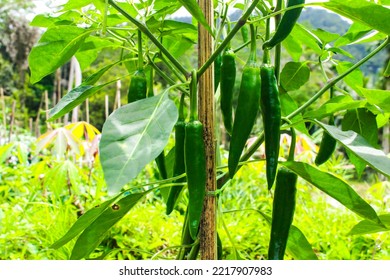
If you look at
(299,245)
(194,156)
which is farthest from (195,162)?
(299,245)

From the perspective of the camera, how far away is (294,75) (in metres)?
1.02

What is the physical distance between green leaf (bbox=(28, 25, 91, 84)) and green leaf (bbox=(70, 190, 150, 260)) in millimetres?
242

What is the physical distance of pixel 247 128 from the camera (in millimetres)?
726

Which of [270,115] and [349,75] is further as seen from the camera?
[349,75]

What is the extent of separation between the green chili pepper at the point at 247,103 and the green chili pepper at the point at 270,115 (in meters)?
0.02

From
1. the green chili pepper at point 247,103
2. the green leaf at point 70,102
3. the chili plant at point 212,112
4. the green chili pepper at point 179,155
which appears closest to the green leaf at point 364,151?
the chili plant at point 212,112

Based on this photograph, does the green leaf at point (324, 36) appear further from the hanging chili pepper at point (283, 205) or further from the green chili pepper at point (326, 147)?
the hanging chili pepper at point (283, 205)

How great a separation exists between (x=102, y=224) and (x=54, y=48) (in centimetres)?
29

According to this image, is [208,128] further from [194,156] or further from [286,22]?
[286,22]

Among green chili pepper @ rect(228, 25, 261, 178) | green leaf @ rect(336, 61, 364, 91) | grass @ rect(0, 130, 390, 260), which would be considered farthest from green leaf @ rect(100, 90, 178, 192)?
grass @ rect(0, 130, 390, 260)

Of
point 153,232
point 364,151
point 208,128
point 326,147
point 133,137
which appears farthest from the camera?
point 153,232

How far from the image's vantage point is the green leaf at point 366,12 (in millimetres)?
651
